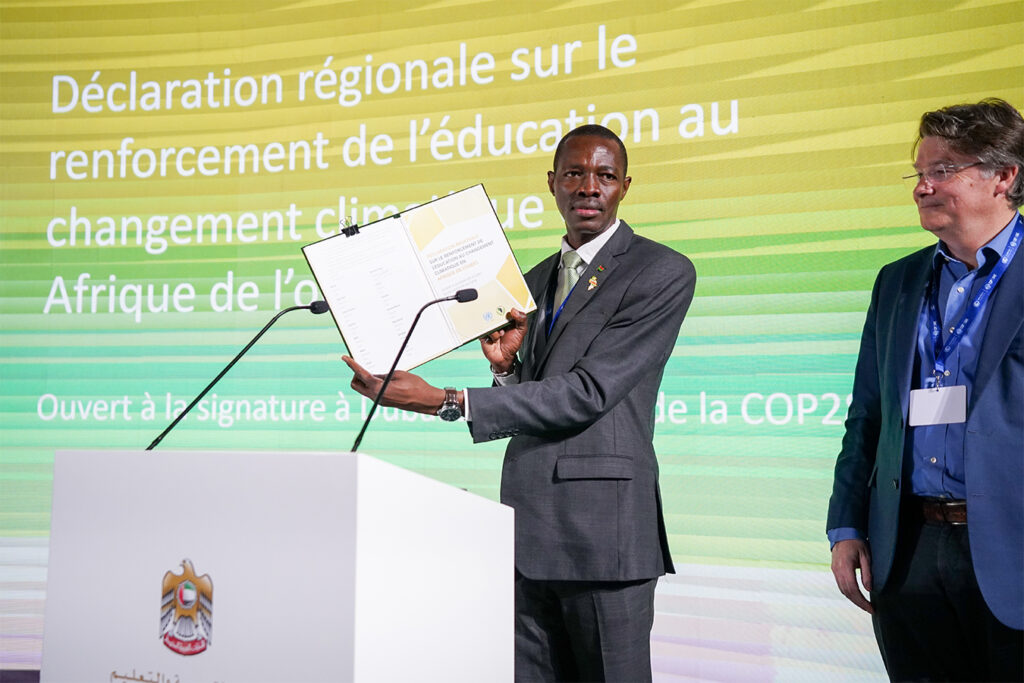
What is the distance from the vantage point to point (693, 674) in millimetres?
3330

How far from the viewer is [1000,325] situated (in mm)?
A: 2201

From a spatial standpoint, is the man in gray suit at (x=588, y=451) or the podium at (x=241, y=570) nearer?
the podium at (x=241, y=570)

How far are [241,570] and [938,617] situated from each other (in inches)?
57.2

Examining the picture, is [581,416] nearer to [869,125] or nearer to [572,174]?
[572,174]

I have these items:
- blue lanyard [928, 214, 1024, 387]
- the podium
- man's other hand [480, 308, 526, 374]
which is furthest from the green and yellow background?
the podium

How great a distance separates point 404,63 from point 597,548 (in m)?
2.16

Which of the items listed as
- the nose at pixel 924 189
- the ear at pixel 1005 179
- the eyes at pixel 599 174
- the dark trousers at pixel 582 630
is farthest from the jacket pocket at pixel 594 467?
the ear at pixel 1005 179

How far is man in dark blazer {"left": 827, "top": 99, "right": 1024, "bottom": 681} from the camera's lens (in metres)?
2.12

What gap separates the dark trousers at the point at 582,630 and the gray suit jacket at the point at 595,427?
5 centimetres

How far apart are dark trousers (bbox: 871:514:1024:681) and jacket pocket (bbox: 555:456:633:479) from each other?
60 centimetres

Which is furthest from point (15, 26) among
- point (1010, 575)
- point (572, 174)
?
point (1010, 575)

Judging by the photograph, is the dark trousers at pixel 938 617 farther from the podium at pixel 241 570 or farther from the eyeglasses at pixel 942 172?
the podium at pixel 241 570

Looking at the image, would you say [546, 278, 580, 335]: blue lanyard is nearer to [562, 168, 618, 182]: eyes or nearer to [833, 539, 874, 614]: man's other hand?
[562, 168, 618, 182]: eyes

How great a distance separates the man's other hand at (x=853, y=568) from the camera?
2.37 metres
